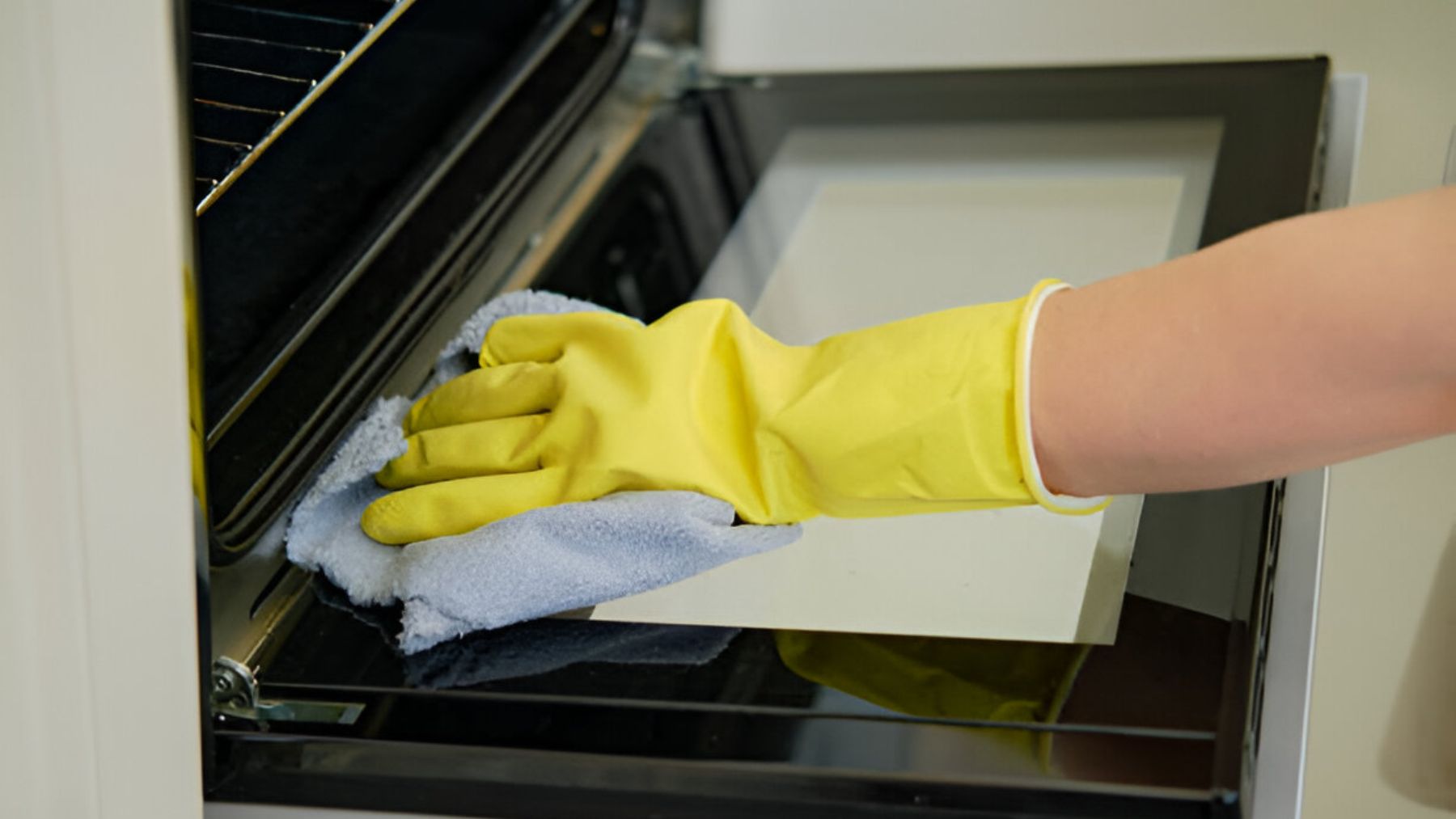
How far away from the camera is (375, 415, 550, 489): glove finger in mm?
967

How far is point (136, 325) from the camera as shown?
0.72 meters

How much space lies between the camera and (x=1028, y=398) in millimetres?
830

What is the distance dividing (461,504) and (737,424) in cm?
20

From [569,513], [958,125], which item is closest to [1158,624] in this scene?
[569,513]

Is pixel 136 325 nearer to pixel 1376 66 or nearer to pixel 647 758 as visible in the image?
pixel 647 758

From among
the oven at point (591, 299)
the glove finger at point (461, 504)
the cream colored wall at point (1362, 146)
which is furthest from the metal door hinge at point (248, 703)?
the cream colored wall at point (1362, 146)

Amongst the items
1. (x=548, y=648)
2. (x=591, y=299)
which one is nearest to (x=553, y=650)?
(x=548, y=648)

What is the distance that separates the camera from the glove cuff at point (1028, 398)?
0.83 metres

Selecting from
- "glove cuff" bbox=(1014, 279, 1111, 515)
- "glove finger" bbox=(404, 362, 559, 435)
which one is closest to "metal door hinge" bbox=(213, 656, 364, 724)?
"glove finger" bbox=(404, 362, 559, 435)

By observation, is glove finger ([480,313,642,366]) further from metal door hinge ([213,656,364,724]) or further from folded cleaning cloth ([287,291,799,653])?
metal door hinge ([213,656,364,724])

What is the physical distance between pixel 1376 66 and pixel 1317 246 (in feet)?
2.82

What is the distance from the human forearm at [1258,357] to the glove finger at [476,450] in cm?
36

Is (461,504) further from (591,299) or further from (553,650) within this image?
(591,299)

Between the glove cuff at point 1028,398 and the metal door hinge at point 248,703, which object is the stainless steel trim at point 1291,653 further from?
the metal door hinge at point 248,703
